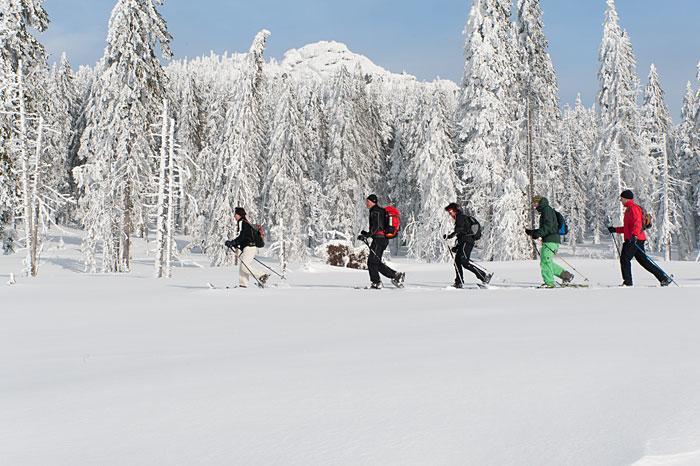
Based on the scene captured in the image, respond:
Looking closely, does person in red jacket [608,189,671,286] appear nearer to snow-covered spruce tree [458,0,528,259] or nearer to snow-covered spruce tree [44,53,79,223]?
snow-covered spruce tree [458,0,528,259]

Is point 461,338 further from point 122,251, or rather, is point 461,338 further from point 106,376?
point 122,251

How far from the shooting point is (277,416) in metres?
3.51

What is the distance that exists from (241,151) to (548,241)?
28.6 meters

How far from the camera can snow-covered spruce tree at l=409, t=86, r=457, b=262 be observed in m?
38.8

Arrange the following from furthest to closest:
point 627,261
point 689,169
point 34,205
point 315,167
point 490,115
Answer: point 689,169
point 315,167
point 490,115
point 34,205
point 627,261

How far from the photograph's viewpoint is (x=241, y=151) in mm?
38031

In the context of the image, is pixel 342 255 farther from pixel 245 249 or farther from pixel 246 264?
pixel 246 264

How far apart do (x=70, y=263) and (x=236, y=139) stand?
12.8 meters

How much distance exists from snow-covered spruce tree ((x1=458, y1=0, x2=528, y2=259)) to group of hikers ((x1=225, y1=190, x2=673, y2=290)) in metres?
18.3

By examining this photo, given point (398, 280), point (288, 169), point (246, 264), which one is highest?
point (288, 169)

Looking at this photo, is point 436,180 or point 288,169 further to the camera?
point 288,169

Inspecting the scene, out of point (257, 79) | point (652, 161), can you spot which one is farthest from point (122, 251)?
point (652, 161)

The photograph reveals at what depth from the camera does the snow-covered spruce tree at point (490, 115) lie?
31156 millimetres

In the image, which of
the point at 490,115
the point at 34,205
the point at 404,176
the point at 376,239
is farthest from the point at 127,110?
the point at 404,176
